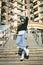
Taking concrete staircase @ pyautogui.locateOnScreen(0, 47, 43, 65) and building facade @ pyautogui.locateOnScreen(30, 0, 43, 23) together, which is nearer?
concrete staircase @ pyautogui.locateOnScreen(0, 47, 43, 65)

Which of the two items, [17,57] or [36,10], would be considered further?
[36,10]

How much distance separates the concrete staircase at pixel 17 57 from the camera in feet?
28.4

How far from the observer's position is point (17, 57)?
923cm

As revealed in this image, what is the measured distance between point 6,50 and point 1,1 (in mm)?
22959

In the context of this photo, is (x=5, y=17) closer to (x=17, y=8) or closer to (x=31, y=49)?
(x=17, y=8)

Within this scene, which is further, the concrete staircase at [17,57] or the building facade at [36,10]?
the building facade at [36,10]

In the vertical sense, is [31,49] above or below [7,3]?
below

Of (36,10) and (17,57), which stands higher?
(36,10)

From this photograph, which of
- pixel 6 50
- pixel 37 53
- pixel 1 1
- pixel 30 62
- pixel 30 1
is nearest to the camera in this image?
pixel 30 62

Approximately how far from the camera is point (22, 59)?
866cm

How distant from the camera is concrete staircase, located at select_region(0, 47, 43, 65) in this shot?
8.65 m

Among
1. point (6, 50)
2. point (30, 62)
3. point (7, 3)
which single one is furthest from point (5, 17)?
point (30, 62)

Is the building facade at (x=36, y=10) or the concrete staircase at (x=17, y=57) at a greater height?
the building facade at (x=36, y=10)

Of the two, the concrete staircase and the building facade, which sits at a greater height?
the building facade
